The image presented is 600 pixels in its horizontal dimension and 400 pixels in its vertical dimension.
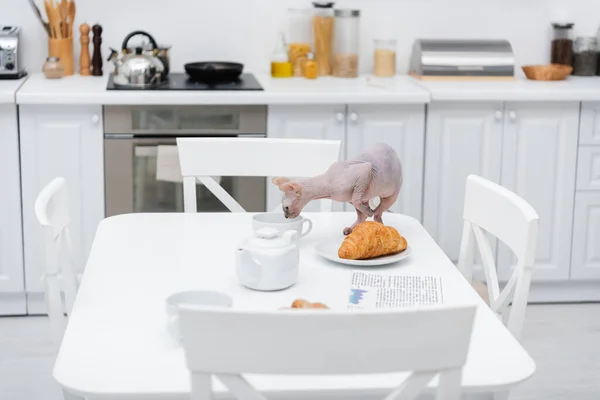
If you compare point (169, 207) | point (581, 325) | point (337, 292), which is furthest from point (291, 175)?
point (581, 325)

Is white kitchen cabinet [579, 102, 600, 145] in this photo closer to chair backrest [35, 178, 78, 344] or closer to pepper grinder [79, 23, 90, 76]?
pepper grinder [79, 23, 90, 76]

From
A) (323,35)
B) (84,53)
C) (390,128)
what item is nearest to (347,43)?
(323,35)

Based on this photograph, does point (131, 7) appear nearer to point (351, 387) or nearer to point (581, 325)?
point (581, 325)

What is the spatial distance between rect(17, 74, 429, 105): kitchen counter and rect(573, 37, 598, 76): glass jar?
865 millimetres

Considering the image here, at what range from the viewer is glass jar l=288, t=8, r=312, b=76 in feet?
13.2

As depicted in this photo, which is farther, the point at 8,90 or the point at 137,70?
the point at 137,70

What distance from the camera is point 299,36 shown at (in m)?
4.12

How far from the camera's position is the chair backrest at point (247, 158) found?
8.48ft

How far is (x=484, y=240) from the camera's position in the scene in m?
2.15

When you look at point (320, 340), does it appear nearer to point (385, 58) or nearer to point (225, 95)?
point (225, 95)

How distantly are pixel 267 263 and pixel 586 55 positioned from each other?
280cm

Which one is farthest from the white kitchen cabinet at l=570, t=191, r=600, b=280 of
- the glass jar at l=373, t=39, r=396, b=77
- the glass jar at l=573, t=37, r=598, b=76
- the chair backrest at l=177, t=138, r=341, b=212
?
the chair backrest at l=177, t=138, r=341, b=212

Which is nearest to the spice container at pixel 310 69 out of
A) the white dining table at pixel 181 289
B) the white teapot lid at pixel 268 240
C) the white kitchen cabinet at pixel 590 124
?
the white kitchen cabinet at pixel 590 124

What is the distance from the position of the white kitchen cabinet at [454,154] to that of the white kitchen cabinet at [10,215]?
154 centimetres
